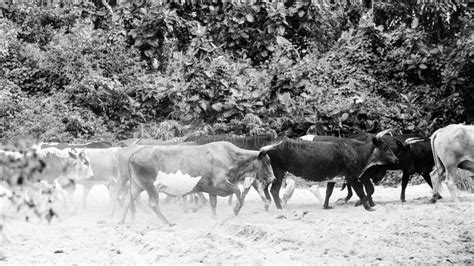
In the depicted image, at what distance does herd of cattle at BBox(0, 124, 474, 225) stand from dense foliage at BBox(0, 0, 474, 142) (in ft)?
10.4

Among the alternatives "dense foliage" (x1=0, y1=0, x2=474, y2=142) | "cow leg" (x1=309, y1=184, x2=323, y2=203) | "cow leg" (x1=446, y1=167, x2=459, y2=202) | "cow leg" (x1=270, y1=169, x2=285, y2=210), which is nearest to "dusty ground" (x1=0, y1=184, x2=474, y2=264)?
"cow leg" (x1=270, y1=169, x2=285, y2=210)

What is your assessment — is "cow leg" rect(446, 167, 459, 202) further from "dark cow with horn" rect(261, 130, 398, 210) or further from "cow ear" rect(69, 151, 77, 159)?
"cow ear" rect(69, 151, 77, 159)

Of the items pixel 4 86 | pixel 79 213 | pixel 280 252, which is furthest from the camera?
pixel 4 86

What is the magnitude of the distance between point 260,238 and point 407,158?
16.5 ft

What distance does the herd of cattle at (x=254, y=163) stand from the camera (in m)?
9.93

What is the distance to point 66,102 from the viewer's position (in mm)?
16719

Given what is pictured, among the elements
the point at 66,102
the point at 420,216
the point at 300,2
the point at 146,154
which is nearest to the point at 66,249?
A: the point at 146,154

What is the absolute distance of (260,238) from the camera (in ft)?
28.1

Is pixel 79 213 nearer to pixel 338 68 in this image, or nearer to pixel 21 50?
pixel 21 50

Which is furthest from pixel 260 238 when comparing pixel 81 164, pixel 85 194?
pixel 85 194

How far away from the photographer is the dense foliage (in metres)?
16.0

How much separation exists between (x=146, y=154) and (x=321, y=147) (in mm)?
3162

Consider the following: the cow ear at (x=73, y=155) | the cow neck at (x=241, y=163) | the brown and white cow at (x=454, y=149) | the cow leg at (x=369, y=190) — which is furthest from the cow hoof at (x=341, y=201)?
the cow ear at (x=73, y=155)

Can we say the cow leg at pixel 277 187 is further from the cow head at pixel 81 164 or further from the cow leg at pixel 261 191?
the cow head at pixel 81 164
